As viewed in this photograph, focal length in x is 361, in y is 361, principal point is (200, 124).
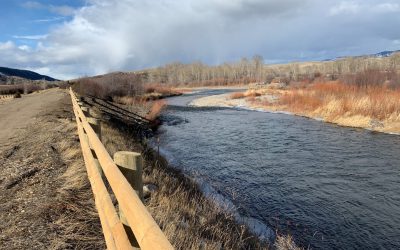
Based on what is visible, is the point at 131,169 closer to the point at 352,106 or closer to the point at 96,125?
the point at 96,125

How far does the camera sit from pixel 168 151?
1802cm

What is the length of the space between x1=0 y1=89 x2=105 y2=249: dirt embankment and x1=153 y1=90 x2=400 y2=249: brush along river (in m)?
4.31

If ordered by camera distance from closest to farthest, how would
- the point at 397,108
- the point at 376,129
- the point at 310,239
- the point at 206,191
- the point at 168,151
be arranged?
1. the point at 310,239
2. the point at 206,191
3. the point at 168,151
4. the point at 376,129
5. the point at 397,108

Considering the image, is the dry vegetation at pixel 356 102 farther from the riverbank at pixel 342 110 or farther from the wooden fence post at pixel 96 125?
the wooden fence post at pixel 96 125

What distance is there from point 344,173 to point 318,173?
0.96 metres

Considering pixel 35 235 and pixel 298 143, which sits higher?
pixel 35 235

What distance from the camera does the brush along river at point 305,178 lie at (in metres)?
8.91

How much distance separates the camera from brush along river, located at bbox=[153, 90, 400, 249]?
8.91 meters

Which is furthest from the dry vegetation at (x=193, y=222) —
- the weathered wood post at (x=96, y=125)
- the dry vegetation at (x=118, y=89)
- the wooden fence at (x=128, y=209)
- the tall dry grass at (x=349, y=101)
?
the dry vegetation at (x=118, y=89)

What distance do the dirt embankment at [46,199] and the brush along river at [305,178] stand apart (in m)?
4.31

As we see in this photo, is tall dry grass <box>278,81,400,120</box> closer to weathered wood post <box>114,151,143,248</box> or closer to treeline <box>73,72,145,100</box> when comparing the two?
treeline <box>73,72,145,100</box>

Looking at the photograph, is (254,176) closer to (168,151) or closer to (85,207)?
(168,151)

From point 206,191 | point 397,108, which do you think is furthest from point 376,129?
point 206,191

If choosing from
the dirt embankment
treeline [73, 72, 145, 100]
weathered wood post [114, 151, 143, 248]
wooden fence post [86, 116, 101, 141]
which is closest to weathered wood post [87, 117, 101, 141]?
wooden fence post [86, 116, 101, 141]
